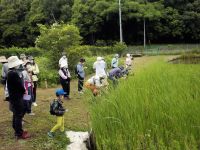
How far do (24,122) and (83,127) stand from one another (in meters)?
1.39

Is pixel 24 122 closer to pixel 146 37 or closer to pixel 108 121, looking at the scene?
pixel 108 121

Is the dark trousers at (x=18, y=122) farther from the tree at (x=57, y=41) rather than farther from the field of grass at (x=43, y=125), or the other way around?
the tree at (x=57, y=41)

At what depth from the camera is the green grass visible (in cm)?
554

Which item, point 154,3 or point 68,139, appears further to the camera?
point 154,3

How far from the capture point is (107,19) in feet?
161

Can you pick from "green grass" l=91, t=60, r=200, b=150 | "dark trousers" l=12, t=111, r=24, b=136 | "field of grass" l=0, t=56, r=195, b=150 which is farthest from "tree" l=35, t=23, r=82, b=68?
"green grass" l=91, t=60, r=200, b=150

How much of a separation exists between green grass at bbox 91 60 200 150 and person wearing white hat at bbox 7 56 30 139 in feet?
4.18

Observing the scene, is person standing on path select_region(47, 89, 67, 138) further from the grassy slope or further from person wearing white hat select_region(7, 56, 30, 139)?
person wearing white hat select_region(7, 56, 30, 139)

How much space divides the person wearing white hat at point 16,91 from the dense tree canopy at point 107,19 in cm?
4125

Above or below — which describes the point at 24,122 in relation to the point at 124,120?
below

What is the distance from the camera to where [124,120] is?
20.8ft

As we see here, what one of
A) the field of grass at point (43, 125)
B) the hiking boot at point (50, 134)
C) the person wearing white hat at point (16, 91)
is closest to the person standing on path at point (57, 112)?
the hiking boot at point (50, 134)

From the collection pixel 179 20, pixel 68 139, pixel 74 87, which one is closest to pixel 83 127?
pixel 68 139

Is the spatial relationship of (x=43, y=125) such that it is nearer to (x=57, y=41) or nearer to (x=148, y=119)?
(x=148, y=119)
